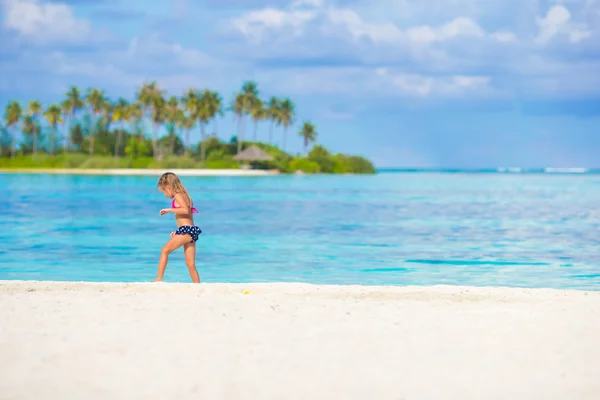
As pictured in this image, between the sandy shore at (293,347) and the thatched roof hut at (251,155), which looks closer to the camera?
the sandy shore at (293,347)

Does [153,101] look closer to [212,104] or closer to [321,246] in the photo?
[212,104]

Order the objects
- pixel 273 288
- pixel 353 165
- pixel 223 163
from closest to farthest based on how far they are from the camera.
A: pixel 273 288
pixel 223 163
pixel 353 165

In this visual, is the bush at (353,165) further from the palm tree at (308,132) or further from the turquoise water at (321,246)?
the turquoise water at (321,246)

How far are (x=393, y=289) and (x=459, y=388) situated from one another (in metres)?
5.16

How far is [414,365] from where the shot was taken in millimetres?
6707

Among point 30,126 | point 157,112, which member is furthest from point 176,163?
point 30,126

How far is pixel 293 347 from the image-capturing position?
7.25 metres

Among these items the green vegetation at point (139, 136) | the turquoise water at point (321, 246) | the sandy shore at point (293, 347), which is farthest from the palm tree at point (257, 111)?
the sandy shore at point (293, 347)

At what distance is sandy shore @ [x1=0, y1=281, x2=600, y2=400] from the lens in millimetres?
6145

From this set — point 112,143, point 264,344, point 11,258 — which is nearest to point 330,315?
point 264,344

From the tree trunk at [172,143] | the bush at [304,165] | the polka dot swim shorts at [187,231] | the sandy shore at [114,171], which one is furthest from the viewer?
the bush at [304,165]

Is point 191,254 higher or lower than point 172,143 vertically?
lower

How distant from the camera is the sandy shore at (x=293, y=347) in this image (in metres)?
6.14

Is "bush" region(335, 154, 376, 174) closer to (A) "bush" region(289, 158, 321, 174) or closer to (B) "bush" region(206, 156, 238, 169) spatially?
(A) "bush" region(289, 158, 321, 174)
